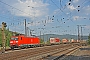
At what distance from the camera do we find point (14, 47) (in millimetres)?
53375

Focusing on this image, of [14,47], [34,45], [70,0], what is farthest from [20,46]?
[70,0]

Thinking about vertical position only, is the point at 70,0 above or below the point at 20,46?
above

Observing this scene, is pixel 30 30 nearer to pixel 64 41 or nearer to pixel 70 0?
pixel 70 0

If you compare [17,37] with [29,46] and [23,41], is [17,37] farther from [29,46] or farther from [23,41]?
[29,46]

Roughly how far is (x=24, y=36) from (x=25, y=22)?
3.97 metres

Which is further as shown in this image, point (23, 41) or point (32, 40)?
point (32, 40)

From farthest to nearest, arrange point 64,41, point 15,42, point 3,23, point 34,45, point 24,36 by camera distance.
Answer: point 64,41
point 34,45
point 24,36
point 15,42
point 3,23

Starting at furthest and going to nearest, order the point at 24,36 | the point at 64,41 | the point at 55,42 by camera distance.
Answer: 1. the point at 64,41
2. the point at 55,42
3. the point at 24,36

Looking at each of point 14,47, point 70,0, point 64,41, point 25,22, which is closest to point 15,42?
point 14,47

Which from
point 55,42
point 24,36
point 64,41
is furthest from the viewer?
point 64,41

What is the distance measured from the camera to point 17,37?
53844 mm

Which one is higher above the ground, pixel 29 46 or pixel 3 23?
pixel 3 23

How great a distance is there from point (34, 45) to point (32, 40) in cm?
372

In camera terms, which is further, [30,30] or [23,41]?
[30,30]
